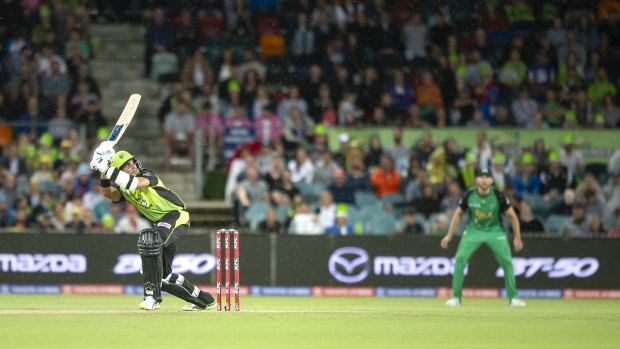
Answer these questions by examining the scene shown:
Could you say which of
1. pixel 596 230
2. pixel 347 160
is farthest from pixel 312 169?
pixel 596 230

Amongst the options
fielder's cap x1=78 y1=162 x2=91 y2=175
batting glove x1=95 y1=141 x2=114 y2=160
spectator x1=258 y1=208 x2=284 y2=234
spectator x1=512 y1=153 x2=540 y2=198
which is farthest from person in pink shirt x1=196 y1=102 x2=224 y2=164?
batting glove x1=95 y1=141 x2=114 y2=160

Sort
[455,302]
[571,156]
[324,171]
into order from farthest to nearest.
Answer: [571,156]
[324,171]
[455,302]

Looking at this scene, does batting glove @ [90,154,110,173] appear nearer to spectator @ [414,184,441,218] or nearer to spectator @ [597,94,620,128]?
spectator @ [414,184,441,218]

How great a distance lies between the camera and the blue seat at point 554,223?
2028 centimetres

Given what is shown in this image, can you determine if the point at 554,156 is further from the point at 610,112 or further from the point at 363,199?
the point at 363,199

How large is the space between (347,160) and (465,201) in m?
5.36

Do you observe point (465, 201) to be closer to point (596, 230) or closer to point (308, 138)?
point (596, 230)

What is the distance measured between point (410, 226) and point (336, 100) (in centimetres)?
422

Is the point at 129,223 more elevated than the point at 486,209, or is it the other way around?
the point at 486,209

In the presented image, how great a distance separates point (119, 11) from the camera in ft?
82.2

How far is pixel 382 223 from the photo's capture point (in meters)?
19.8

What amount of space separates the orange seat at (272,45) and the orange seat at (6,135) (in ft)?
18.3

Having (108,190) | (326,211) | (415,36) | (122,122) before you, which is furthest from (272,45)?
(108,190)

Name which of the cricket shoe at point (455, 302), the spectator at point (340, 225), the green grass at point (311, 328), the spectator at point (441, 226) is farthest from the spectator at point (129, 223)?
the cricket shoe at point (455, 302)
